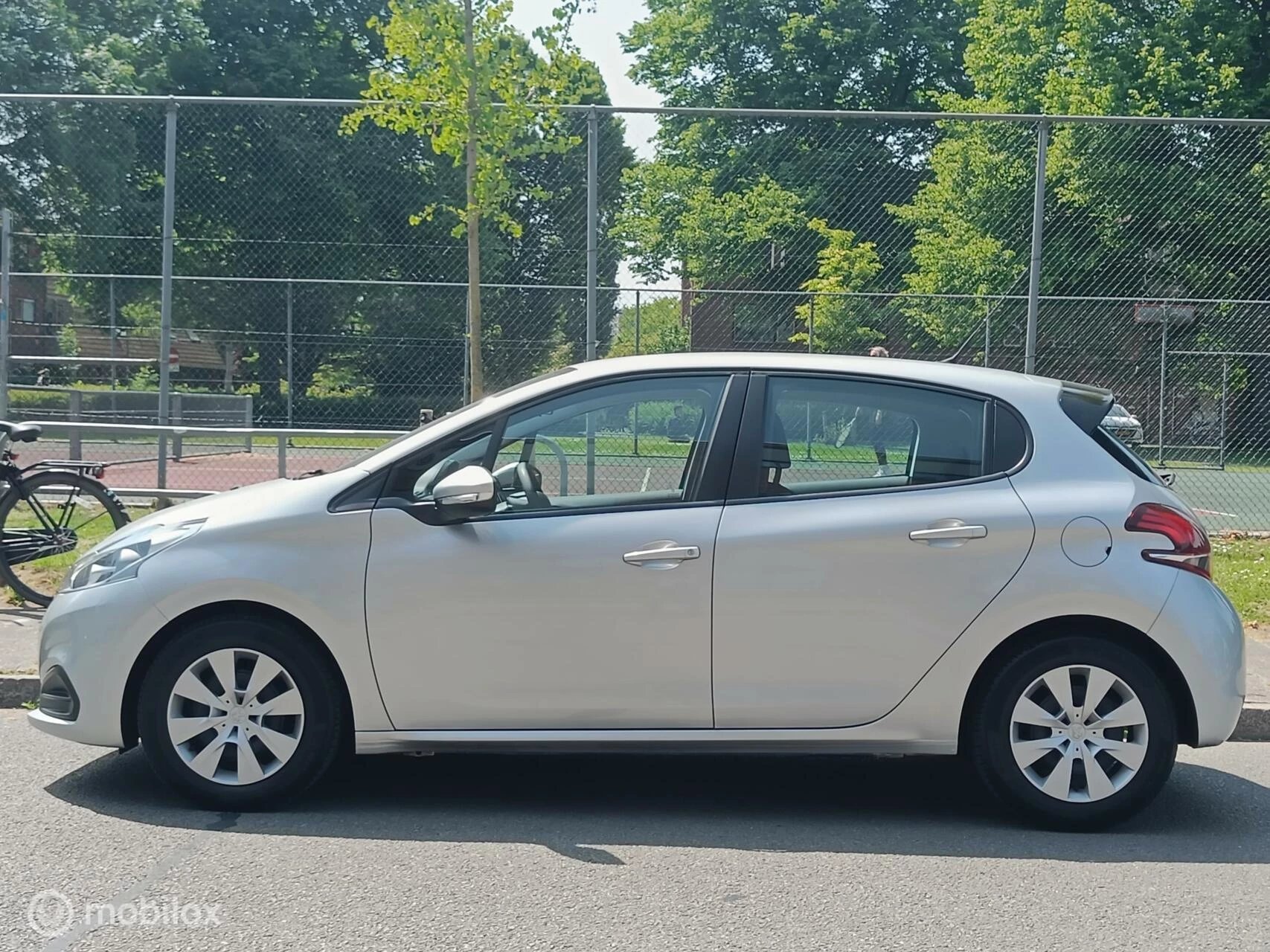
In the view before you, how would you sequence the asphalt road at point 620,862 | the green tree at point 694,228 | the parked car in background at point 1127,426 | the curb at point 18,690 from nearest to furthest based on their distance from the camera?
the asphalt road at point 620,862 < the curb at point 18,690 < the green tree at point 694,228 < the parked car in background at point 1127,426

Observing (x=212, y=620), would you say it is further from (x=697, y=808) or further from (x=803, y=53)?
(x=803, y=53)

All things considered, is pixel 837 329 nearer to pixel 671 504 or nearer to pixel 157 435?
pixel 157 435

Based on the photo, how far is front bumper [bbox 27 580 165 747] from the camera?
15.1 ft

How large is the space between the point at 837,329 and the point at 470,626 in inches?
302

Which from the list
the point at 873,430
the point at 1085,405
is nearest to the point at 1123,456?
the point at 1085,405

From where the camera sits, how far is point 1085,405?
16.1 ft

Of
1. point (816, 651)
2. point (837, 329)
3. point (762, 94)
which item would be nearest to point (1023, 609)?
point (816, 651)

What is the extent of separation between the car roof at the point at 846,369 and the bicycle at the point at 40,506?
4.23 meters

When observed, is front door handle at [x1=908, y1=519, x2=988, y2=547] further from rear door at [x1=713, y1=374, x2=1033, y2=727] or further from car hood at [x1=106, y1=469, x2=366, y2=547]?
car hood at [x1=106, y1=469, x2=366, y2=547]

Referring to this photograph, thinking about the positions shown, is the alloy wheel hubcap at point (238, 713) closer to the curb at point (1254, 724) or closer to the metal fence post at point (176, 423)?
the curb at point (1254, 724)

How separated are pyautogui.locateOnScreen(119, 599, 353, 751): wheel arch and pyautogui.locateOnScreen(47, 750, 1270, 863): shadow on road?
1.28 feet

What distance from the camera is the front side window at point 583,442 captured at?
4.73 meters

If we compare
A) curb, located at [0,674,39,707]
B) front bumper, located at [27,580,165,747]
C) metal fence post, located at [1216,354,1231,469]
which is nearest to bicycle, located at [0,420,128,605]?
curb, located at [0,674,39,707]

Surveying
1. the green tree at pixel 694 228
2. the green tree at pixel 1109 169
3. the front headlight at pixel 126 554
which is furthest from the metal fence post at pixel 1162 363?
the front headlight at pixel 126 554
